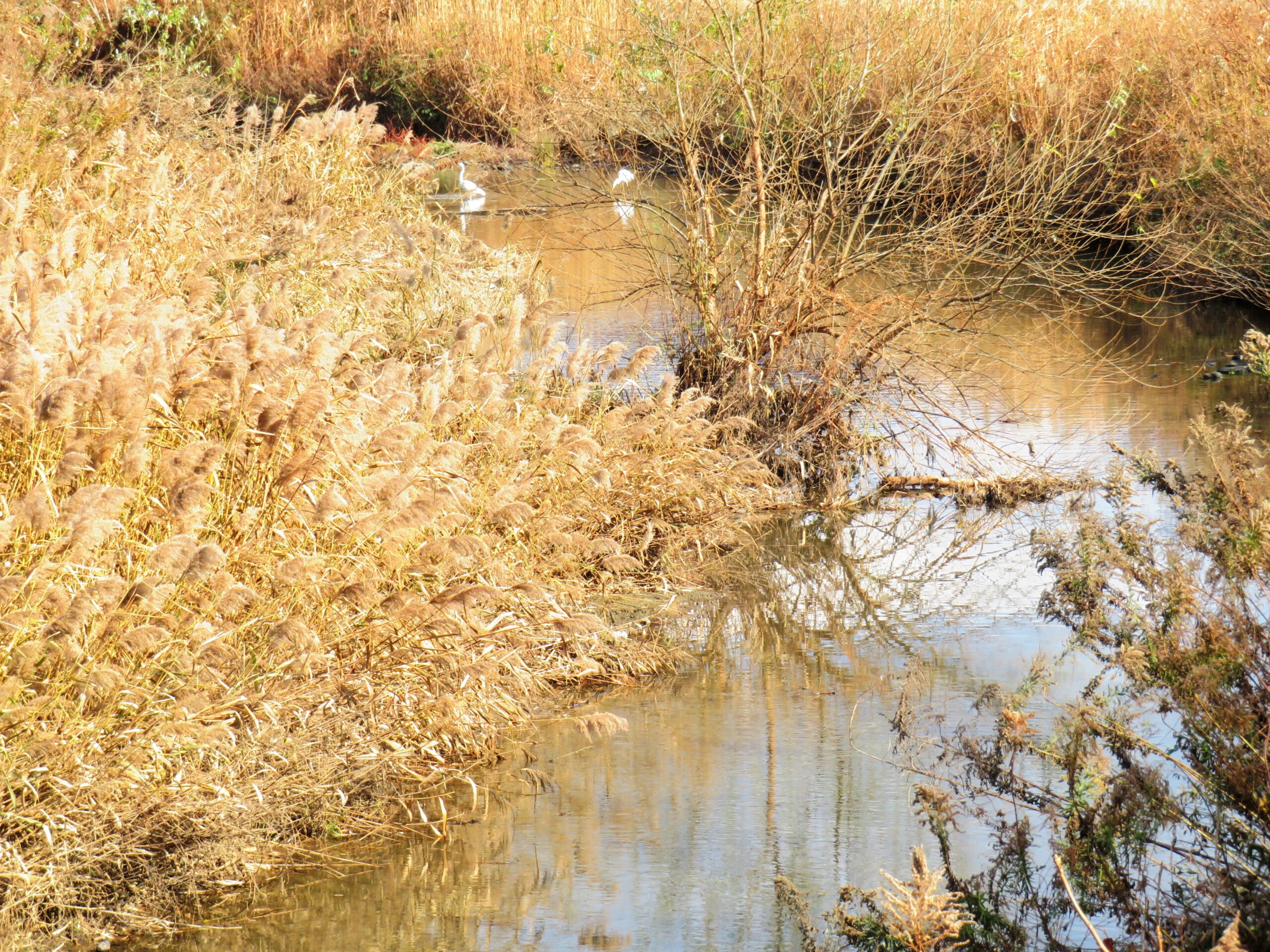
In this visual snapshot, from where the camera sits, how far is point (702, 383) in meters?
8.15

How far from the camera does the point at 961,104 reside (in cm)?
866

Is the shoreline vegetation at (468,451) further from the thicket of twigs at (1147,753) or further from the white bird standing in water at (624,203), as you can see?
the white bird standing in water at (624,203)

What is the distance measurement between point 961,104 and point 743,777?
5453 mm

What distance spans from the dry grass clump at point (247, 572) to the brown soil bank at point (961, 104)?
2.20 meters

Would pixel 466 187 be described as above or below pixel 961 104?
below

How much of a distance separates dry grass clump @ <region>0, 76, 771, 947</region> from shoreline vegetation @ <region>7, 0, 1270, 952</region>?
0.02m

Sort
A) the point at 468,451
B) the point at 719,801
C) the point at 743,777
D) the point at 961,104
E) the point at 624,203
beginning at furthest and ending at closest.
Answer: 1. the point at 961,104
2. the point at 624,203
3. the point at 468,451
4. the point at 743,777
5. the point at 719,801

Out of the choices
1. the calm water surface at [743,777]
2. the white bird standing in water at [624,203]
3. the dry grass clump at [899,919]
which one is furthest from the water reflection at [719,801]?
the white bird standing in water at [624,203]

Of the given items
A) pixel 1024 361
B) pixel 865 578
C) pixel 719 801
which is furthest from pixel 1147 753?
pixel 1024 361

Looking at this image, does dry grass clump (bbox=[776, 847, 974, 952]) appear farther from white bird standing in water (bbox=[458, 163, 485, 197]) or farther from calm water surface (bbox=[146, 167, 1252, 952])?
white bird standing in water (bbox=[458, 163, 485, 197])

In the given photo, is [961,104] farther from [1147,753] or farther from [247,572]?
[1147,753]

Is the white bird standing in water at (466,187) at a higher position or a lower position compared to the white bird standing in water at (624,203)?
lower

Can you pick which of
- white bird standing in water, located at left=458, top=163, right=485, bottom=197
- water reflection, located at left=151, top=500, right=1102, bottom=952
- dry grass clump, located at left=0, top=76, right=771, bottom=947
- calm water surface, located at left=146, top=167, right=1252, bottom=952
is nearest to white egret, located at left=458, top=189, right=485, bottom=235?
white bird standing in water, located at left=458, top=163, right=485, bottom=197

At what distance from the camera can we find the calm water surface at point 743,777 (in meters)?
3.68
